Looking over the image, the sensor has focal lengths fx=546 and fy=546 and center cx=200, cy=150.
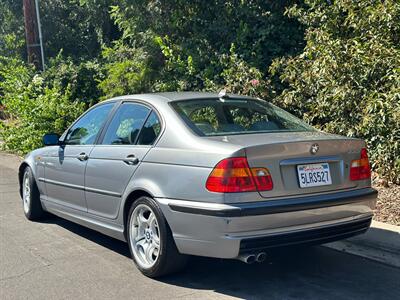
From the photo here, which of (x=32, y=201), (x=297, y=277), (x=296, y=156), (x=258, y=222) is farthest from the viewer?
(x=32, y=201)

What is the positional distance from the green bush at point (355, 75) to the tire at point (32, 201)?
428cm

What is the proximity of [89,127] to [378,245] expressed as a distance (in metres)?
3.21

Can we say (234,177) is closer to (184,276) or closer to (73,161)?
(184,276)

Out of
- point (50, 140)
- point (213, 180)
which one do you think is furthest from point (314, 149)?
point (50, 140)

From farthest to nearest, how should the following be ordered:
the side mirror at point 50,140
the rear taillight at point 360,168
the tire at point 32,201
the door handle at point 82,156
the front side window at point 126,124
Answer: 1. the tire at point 32,201
2. the side mirror at point 50,140
3. the door handle at point 82,156
4. the front side window at point 126,124
5. the rear taillight at point 360,168

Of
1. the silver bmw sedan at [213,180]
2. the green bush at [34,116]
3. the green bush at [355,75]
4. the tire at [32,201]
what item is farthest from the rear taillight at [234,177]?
the green bush at [34,116]

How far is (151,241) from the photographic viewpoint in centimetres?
466

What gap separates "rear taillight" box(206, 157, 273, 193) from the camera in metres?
3.99

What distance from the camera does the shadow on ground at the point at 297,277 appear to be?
4266 millimetres

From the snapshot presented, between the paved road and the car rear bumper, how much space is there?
0.41 metres

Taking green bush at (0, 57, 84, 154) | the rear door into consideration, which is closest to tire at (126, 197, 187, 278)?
the rear door

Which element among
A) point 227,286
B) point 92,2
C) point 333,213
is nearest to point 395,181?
point 333,213

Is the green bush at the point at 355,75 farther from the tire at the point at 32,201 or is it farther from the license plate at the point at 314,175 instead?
the tire at the point at 32,201

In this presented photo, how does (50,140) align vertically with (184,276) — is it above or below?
above
